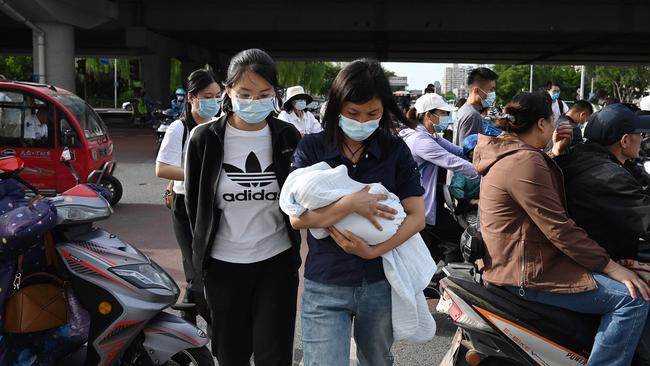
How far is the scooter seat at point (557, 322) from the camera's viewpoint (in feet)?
9.32

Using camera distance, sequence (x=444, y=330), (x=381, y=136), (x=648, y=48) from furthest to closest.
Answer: (x=648, y=48)
(x=444, y=330)
(x=381, y=136)

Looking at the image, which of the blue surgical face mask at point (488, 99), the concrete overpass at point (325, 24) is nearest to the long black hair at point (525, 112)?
the blue surgical face mask at point (488, 99)

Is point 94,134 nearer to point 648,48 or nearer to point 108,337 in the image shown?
point 108,337

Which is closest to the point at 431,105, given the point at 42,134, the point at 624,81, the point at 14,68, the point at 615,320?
the point at 615,320

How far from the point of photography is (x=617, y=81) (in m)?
65.7

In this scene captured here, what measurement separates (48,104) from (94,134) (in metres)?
0.78

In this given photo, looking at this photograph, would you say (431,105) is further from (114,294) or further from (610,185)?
(114,294)

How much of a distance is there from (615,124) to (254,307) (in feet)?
6.28

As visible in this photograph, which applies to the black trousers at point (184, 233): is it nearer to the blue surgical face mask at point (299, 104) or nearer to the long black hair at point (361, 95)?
the long black hair at point (361, 95)

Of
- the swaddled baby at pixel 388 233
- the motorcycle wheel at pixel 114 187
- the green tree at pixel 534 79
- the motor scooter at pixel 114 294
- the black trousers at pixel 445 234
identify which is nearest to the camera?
the swaddled baby at pixel 388 233

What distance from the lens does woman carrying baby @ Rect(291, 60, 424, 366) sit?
2363mm

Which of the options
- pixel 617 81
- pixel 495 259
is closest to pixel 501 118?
pixel 495 259

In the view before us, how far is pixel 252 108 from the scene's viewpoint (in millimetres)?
2691

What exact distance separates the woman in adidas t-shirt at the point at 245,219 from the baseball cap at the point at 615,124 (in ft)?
4.92
